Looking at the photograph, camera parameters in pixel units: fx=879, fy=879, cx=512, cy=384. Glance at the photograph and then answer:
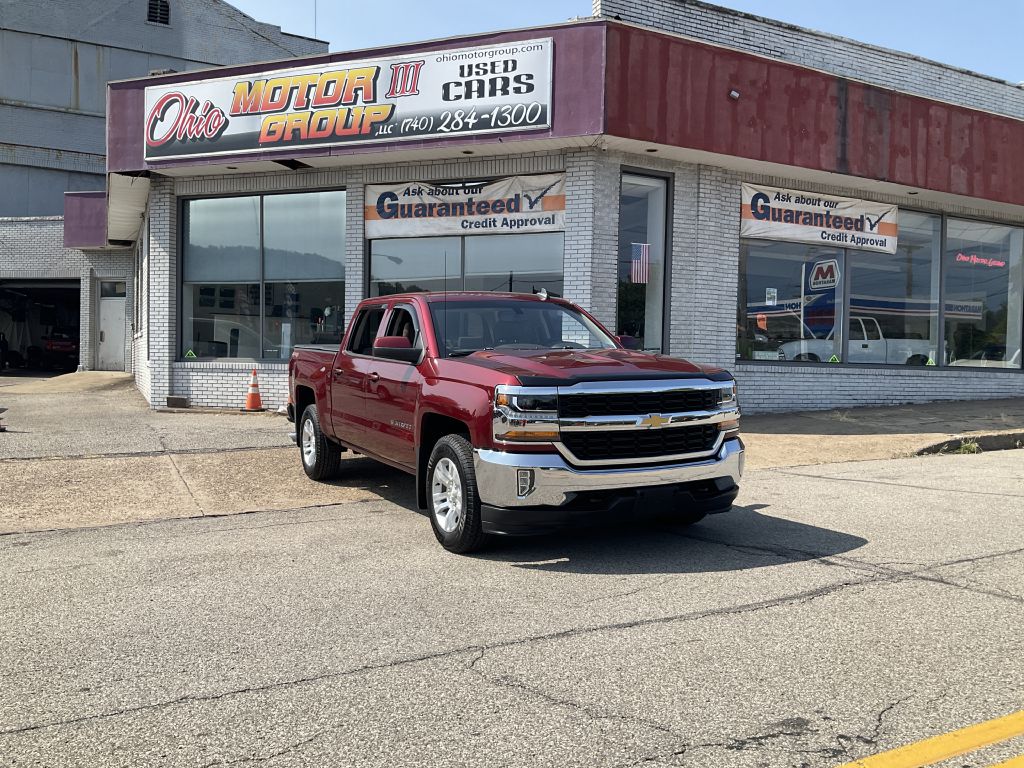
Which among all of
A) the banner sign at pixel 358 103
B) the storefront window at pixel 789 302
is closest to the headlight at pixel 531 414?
the banner sign at pixel 358 103

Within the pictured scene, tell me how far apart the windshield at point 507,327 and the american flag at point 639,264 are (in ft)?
20.6

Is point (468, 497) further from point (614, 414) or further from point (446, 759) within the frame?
point (446, 759)

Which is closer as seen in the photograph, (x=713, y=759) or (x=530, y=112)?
(x=713, y=759)

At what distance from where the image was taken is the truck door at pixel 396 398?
6738 millimetres

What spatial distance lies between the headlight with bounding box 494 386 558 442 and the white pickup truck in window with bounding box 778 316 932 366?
10359mm

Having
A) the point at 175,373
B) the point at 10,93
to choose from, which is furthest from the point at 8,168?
the point at 175,373

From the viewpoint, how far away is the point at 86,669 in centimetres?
395

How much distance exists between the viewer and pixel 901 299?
16.4 meters

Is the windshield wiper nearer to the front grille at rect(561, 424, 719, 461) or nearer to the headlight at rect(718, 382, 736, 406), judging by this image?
the front grille at rect(561, 424, 719, 461)

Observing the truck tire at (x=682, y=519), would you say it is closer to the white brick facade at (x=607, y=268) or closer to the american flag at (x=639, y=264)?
the white brick facade at (x=607, y=268)

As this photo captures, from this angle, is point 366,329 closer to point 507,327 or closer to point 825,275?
point 507,327

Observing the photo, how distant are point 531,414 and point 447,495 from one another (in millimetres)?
1007

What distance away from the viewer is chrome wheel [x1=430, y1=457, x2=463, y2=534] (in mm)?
5980

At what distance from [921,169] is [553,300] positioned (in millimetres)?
9931
